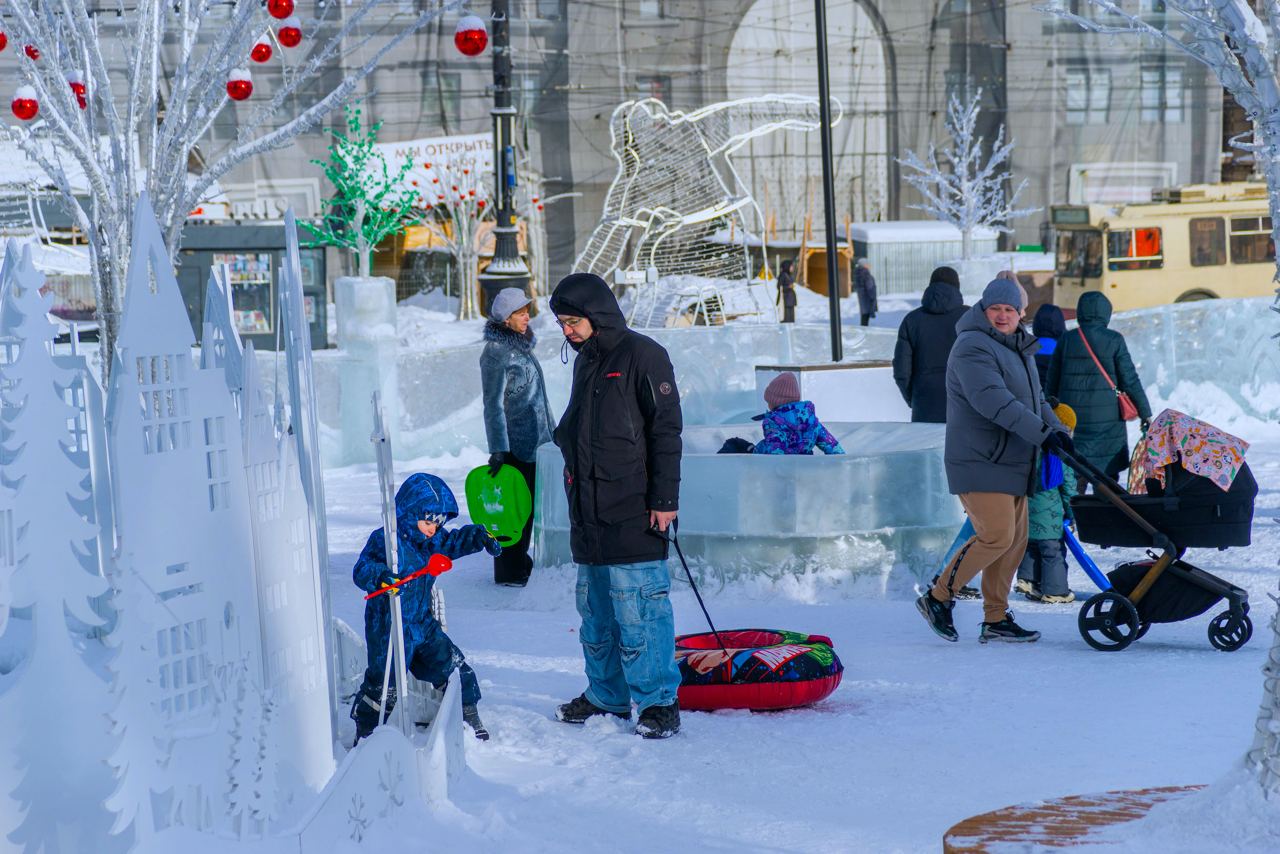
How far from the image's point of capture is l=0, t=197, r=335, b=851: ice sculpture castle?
3.09m

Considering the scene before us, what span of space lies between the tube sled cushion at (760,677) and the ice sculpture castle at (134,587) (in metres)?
2.12

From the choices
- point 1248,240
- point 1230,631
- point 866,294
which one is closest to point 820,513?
point 1230,631

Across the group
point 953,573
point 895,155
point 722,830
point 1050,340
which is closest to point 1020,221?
point 895,155

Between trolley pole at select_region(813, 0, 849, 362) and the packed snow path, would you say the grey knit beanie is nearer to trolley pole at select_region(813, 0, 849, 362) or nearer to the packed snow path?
the packed snow path

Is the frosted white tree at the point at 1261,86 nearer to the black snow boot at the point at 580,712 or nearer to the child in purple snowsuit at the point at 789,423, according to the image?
the black snow boot at the point at 580,712

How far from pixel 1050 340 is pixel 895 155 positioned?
91.8ft

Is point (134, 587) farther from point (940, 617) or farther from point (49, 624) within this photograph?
point (940, 617)

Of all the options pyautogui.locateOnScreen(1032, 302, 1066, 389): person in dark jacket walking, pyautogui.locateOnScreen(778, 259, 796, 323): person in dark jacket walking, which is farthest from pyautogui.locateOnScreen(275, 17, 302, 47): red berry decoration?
pyautogui.locateOnScreen(778, 259, 796, 323): person in dark jacket walking

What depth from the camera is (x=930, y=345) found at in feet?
28.7

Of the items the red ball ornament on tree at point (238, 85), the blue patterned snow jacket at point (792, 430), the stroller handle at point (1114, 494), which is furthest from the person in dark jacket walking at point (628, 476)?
the red ball ornament on tree at point (238, 85)

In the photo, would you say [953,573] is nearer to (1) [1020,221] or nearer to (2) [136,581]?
(2) [136,581]

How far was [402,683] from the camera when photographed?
414 cm

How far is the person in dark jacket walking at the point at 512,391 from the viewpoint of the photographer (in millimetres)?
7617

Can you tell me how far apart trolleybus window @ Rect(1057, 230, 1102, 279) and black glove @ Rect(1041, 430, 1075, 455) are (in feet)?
53.7
